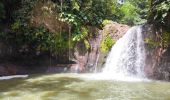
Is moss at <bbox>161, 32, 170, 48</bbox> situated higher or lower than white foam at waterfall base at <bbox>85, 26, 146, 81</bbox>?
higher

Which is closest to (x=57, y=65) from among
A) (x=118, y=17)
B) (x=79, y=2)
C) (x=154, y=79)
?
(x=79, y=2)

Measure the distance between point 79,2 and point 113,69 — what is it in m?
4.80

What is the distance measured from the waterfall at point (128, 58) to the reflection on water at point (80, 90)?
2.20m

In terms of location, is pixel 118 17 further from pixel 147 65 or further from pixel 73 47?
pixel 147 65

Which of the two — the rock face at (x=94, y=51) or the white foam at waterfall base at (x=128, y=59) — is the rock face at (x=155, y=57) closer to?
the white foam at waterfall base at (x=128, y=59)

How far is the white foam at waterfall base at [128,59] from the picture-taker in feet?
46.1

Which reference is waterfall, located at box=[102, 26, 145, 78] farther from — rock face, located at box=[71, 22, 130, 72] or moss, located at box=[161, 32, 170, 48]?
moss, located at box=[161, 32, 170, 48]

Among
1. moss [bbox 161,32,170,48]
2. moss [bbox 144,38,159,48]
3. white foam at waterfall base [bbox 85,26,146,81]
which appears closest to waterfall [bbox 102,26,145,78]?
white foam at waterfall base [bbox 85,26,146,81]

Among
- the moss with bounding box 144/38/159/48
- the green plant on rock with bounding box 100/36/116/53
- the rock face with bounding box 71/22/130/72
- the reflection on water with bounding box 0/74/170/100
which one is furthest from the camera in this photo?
the green plant on rock with bounding box 100/36/116/53

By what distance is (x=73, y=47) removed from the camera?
632 inches

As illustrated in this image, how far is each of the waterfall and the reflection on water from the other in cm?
220

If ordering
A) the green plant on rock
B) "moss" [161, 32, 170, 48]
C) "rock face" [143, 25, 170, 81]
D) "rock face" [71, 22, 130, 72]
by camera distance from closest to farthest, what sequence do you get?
"rock face" [143, 25, 170, 81], "moss" [161, 32, 170, 48], "rock face" [71, 22, 130, 72], the green plant on rock

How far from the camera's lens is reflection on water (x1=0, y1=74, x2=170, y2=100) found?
30.7 feet

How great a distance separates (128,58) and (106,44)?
1.82 meters
